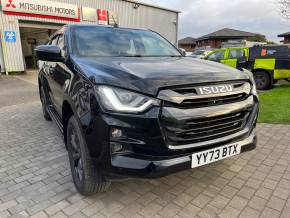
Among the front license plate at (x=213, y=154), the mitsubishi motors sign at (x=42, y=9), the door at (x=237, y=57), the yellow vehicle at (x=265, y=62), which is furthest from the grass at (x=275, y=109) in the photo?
the mitsubishi motors sign at (x=42, y=9)

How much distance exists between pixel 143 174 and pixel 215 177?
1.30 metres

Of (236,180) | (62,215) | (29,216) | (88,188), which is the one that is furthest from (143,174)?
(236,180)

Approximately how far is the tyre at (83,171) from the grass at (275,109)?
384 cm

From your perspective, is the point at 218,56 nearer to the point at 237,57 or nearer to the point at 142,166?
the point at 237,57

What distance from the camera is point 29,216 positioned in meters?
2.30

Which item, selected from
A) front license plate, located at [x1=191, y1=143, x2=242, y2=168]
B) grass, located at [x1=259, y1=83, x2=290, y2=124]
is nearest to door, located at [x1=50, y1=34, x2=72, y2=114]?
front license plate, located at [x1=191, y1=143, x2=242, y2=168]

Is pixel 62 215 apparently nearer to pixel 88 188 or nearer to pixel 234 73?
pixel 88 188

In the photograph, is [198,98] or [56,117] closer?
[198,98]

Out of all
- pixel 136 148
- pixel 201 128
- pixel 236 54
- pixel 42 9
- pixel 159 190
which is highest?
pixel 42 9

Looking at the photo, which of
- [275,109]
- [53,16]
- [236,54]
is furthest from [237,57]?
[53,16]

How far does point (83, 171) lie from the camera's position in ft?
7.60

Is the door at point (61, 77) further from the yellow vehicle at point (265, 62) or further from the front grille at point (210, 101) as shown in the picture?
the yellow vehicle at point (265, 62)

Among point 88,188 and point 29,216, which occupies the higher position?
point 88,188

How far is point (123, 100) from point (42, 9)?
48.4 feet
